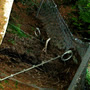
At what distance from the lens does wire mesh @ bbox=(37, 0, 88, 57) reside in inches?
204

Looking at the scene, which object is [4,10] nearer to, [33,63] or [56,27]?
[33,63]

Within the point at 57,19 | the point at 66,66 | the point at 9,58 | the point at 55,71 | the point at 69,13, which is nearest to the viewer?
the point at 9,58

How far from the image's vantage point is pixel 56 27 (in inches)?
259

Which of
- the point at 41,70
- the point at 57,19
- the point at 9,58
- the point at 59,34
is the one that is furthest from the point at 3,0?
the point at 57,19

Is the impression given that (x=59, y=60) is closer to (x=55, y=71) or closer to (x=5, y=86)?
(x=55, y=71)

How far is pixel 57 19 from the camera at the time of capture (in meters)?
6.66

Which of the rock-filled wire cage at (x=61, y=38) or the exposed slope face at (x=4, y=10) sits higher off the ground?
the exposed slope face at (x=4, y=10)

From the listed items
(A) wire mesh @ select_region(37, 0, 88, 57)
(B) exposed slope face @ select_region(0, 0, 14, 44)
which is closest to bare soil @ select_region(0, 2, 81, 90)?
(A) wire mesh @ select_region(37, 0, 88, 57)

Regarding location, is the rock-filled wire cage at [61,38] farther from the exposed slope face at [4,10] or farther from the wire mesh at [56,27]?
the exposed slope face at [4,10]

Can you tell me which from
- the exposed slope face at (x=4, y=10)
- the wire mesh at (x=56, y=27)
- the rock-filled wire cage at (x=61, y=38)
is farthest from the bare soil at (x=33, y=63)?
the exposed slope face at (x=4, y=10)

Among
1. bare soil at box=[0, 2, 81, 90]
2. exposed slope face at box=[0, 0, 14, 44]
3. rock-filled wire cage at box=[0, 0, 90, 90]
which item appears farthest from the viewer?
rock-filled wire cage at box=[0, 0, 90, 90]

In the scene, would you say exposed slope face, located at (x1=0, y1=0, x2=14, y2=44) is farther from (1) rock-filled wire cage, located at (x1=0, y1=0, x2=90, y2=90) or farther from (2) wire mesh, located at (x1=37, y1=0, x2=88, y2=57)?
(2) wire mesh, located at (x1=37, y1=0, x2=88, y2=57)

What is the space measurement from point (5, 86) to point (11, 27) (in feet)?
8.14

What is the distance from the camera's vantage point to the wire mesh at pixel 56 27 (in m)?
5.18
